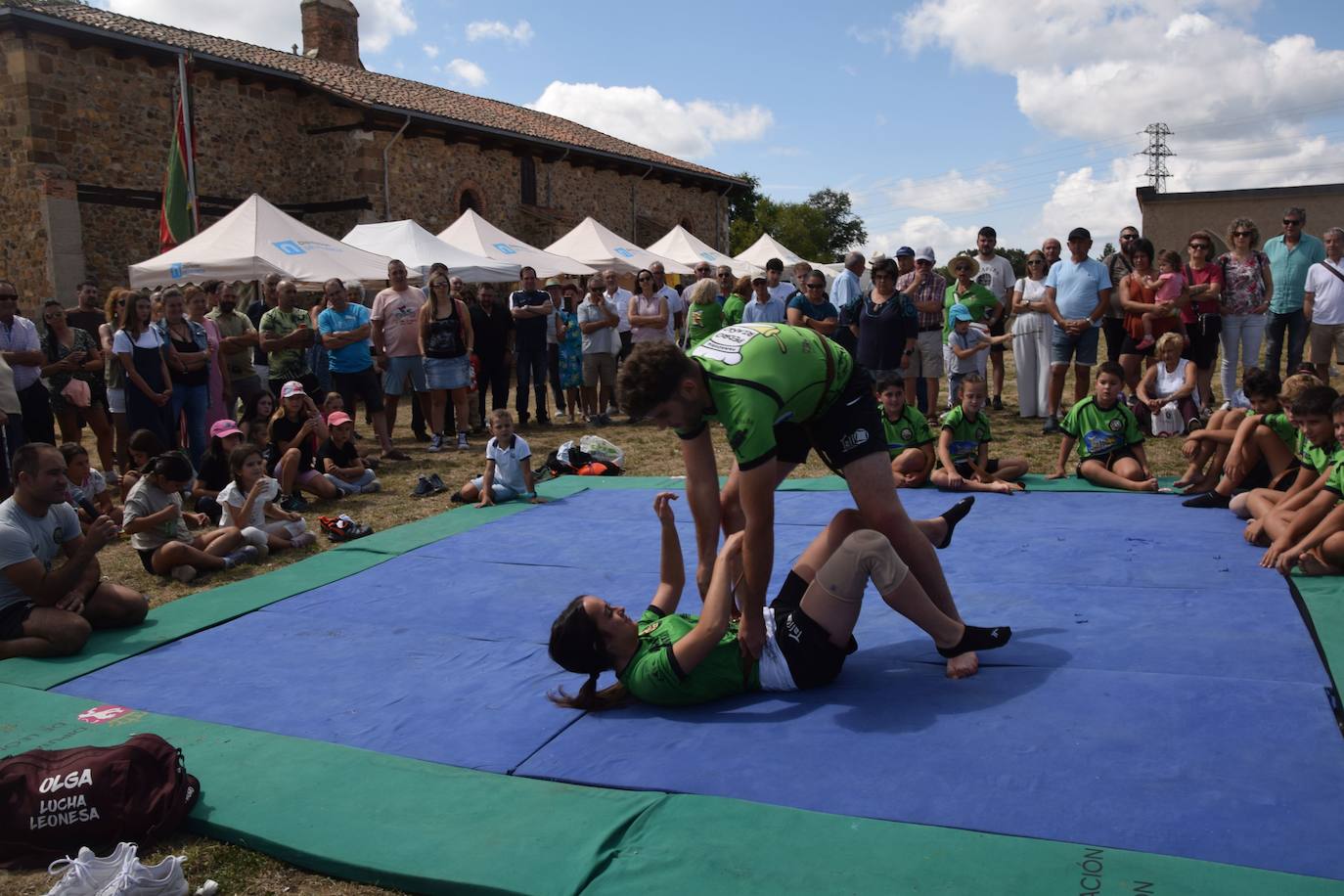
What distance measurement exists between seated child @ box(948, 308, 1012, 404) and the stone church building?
36.7 ft

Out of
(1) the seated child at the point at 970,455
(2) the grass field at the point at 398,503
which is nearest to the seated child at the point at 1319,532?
(2) the grass field at the point at 398,503

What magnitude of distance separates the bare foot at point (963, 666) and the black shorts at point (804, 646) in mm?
353

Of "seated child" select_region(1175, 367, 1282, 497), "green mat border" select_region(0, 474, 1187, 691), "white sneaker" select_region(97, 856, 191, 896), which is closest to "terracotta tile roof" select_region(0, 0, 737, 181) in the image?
"green mat border" select_region(0, 474, 1187, 691)

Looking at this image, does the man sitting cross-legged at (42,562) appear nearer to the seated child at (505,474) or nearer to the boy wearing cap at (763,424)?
the boy wearing cap at (763,424)

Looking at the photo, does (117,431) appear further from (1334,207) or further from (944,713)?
(1334,207)

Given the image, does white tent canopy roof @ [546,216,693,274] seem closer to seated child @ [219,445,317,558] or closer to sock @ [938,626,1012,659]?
seated child @ [219,445,317,558]

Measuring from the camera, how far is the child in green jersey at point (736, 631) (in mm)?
3368

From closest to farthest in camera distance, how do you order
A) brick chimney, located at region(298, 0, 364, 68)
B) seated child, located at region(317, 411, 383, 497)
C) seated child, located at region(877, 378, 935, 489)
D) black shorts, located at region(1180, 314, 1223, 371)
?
seated child, located at region(877, 378, 935, 489) < seated child, located at region(317, 411, 383, 497) < black shorts, located at region(1180, 314, 1223, 371) < brick chimney, located at region(298, 0, 364, 68)

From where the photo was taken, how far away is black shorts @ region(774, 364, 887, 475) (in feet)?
12.0

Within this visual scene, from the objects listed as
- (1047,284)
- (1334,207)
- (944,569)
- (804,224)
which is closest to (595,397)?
(1047,284)

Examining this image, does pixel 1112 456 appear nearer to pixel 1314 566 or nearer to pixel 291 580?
pixel 1314 566

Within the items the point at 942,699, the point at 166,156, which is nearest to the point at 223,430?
the point at 942,699

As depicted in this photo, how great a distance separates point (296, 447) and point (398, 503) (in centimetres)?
88

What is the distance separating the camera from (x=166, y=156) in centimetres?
1844
